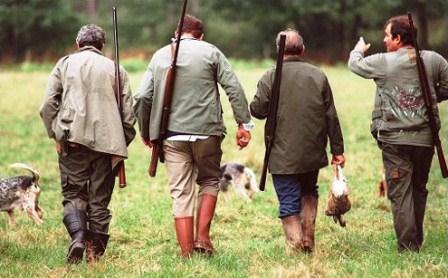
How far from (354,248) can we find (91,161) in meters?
2.41

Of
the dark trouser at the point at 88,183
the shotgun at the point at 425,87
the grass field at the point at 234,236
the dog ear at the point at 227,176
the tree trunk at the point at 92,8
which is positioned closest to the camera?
the grass field at the point at 234,236

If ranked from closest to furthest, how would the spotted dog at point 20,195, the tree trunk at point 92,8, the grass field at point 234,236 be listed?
the grass field at point 234,236 → the spotted dog at point 20,195 → the tree trunk at point 92,8

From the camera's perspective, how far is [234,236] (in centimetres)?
820

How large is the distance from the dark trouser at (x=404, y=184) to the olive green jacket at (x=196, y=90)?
1.29 metres

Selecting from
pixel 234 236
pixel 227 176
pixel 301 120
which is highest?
pixel 301 120

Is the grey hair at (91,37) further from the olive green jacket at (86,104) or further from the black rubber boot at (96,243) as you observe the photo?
the black rubber boot at (96,243)

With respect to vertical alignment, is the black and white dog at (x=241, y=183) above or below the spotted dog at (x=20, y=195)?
below

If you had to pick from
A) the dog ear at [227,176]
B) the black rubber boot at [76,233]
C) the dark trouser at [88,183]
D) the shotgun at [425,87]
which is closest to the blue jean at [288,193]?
the shotgun at [425,87]

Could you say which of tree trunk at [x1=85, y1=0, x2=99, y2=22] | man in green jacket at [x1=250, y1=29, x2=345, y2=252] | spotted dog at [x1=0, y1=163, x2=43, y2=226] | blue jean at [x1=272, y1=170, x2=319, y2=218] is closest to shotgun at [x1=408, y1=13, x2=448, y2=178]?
man in green jacket at [x1=250, y1=29, x2=345, y2=252]

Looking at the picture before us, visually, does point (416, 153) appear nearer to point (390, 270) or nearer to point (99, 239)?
point (390, 270)

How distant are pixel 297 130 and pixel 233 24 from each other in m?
45.0

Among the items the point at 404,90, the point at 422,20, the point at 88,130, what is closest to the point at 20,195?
the point at 88,130

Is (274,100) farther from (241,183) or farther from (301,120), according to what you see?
(241,183)

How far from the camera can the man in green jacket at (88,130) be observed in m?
6.77
